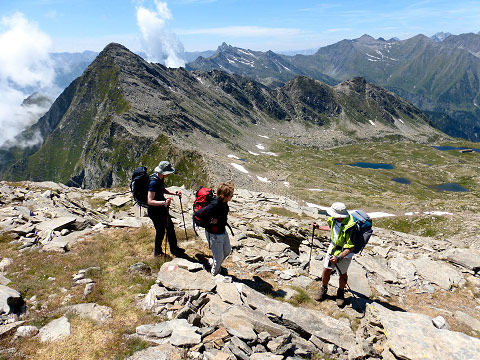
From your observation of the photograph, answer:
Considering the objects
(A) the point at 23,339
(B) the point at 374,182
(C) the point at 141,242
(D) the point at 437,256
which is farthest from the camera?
(B) the point at 374,182

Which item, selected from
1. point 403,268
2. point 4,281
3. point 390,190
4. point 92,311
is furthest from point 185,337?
point 390,190

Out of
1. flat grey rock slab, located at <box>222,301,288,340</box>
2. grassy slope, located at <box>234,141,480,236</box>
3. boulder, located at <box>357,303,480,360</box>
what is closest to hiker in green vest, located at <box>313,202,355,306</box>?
boulder, located at <box>357,303,480,360</box>

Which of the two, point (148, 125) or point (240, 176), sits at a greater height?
point (148, 125)

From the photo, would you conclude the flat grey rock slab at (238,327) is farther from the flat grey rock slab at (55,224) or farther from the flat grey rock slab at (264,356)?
the flat grey rock slab at (55,224)

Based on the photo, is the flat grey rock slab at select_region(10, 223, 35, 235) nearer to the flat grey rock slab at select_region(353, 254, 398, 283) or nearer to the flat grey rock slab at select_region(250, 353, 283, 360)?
the flat grey rock slab at select_region(250, 353, 283, 360)

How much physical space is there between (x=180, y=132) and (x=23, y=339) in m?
183

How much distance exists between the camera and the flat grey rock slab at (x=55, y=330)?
25.7 feet

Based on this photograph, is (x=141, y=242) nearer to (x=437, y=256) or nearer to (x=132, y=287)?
(x=132, y=287)

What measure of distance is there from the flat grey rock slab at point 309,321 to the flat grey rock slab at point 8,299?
25.7ft

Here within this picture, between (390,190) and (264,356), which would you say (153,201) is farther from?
(390,190)

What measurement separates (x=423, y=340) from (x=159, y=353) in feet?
25.4

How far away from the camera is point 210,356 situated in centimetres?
716

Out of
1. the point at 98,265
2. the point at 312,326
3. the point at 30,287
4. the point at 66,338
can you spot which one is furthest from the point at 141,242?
the point at 312,326

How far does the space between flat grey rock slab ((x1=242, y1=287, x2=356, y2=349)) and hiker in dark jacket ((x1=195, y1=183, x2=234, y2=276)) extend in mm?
2132
